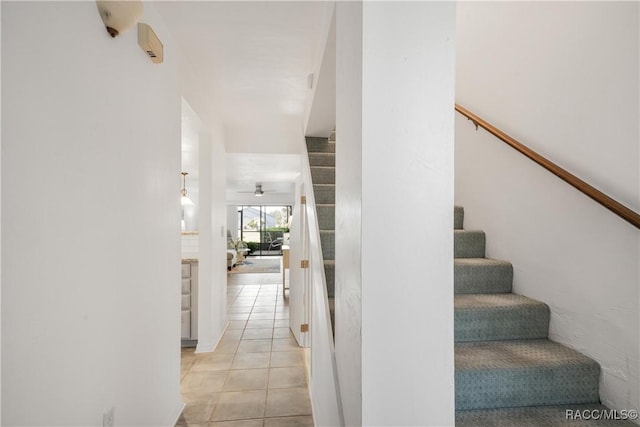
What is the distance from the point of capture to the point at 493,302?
1.73 meters

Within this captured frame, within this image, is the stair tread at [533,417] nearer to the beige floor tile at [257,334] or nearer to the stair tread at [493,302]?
the stair tread at [493,302]

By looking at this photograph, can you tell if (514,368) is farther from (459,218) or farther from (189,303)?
(189,303)

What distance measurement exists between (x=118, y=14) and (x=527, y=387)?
229cm

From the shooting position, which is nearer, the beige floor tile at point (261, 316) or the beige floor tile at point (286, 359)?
the beige floor tile at point (286, 359)

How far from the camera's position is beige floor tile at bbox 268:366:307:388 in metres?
2.65

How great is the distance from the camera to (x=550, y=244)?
5.53 feet

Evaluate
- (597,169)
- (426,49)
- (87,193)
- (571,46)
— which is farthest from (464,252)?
(87,193)

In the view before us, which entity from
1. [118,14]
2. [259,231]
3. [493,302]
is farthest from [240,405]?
[259,231]

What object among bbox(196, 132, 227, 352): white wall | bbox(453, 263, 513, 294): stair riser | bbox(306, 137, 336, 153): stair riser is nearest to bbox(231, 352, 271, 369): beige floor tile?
bbox(196, 132, 227, 352): white wall

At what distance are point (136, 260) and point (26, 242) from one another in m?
0.65

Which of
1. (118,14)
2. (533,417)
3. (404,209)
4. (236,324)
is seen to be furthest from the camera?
(236,324)

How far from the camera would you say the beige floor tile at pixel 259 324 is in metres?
4.12

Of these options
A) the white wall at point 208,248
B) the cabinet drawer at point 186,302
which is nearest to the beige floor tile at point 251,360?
the white wall at point 208,248

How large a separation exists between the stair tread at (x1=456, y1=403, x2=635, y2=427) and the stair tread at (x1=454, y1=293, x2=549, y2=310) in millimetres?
453
